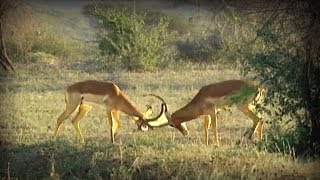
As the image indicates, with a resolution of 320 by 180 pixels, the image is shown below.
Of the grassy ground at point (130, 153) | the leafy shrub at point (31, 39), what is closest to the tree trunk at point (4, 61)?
the leafy shrub at point (31, 39)

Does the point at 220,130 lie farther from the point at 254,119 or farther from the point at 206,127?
the point at 206,127

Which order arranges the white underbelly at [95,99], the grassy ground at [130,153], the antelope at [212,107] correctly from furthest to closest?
the white underbelly at [95,99] < the antelope at [212,107] < the grassy ground at [130,153]

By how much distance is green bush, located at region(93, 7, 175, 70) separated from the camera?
2148cm

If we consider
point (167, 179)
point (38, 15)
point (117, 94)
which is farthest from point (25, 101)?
point (38, 15)

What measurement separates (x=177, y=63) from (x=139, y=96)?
819 cm

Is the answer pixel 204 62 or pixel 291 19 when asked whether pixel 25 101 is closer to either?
pixel 291 19

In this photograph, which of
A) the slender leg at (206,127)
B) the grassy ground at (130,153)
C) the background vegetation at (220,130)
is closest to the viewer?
the grassy ground at (130,153)

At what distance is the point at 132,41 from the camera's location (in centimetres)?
2178

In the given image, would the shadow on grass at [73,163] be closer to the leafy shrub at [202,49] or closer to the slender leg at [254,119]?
the slender leg at [254,119]

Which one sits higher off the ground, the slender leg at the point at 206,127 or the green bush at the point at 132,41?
the green bush at the point at 132,41

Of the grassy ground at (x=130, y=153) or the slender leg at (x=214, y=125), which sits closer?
the grassy ground at (x=130, y=153)

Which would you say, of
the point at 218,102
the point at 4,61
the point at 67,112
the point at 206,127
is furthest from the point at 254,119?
the point at 4,61

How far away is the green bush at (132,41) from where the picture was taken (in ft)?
70.5

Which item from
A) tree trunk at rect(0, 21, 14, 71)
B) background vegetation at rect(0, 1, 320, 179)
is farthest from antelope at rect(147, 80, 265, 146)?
tree trunk at rect(0, 21, 14, 71)
